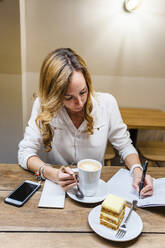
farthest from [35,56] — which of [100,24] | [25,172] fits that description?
[25,172]

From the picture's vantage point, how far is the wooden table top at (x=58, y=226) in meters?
0.68

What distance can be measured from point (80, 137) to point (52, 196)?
0.50 m

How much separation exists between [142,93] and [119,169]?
5.40 feet

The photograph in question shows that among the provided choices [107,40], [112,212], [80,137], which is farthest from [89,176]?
[107,40]

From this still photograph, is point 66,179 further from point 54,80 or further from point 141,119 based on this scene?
point 141,119

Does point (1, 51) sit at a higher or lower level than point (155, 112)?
higher

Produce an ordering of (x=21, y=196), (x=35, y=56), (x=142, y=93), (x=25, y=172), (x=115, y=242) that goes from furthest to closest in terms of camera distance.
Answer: (x=142, y=93)
(x=35, y=56)
(x=25, y=172)
(x=21, y=196)
(x=115, y=242)

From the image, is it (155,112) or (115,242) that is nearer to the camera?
(115,242)

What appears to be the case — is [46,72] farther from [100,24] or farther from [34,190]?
[100,24]

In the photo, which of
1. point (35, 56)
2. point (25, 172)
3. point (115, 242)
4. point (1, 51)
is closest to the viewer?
point (115, 242)

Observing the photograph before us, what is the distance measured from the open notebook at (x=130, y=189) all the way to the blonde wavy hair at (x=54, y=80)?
0.49 meters

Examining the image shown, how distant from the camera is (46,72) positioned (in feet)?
3.78

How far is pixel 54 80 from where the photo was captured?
112 centimetres

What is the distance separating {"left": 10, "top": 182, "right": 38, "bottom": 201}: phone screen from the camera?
0.87 m
